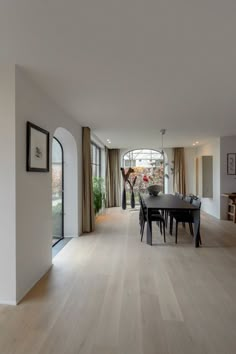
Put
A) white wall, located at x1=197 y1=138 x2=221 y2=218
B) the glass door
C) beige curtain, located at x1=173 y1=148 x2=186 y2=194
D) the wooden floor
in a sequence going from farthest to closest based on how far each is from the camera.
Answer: beige curtain, located at x1=173 y1=148 x2=186 y2=194, white wall, located at x1=197 y1=138 x2=221 y2=218, the glass door, the wooden floor

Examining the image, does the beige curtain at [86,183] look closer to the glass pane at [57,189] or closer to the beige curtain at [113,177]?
the glass pane at [57,189]

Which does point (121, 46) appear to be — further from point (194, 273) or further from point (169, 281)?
point (194, 273)

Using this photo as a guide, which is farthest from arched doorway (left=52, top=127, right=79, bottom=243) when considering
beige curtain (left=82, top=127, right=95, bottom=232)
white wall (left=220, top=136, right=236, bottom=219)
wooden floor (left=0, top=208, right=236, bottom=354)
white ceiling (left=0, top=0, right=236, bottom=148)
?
white wall (left=220, top=136, right=236, bottom=219)

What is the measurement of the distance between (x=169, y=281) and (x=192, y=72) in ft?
8.08

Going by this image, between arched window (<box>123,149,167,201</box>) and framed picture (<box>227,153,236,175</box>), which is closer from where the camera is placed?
framed picture (<box>227,153,236,175</box>)

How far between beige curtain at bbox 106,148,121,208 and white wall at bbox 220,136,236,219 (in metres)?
4.11

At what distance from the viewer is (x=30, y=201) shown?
2.85 m

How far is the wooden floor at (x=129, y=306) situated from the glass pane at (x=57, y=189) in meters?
0.87

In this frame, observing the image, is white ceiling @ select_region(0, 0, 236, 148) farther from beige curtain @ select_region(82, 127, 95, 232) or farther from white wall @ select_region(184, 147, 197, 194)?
white wall @ select_region(184, 147, 197, 194)

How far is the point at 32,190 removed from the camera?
2908 millimetres

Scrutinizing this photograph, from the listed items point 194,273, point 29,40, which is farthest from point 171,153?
point 29,40

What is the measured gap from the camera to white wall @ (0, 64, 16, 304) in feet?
8.18

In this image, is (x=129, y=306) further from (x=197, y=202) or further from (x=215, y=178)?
(x=215, y=178)

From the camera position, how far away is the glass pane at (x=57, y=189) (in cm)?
491
